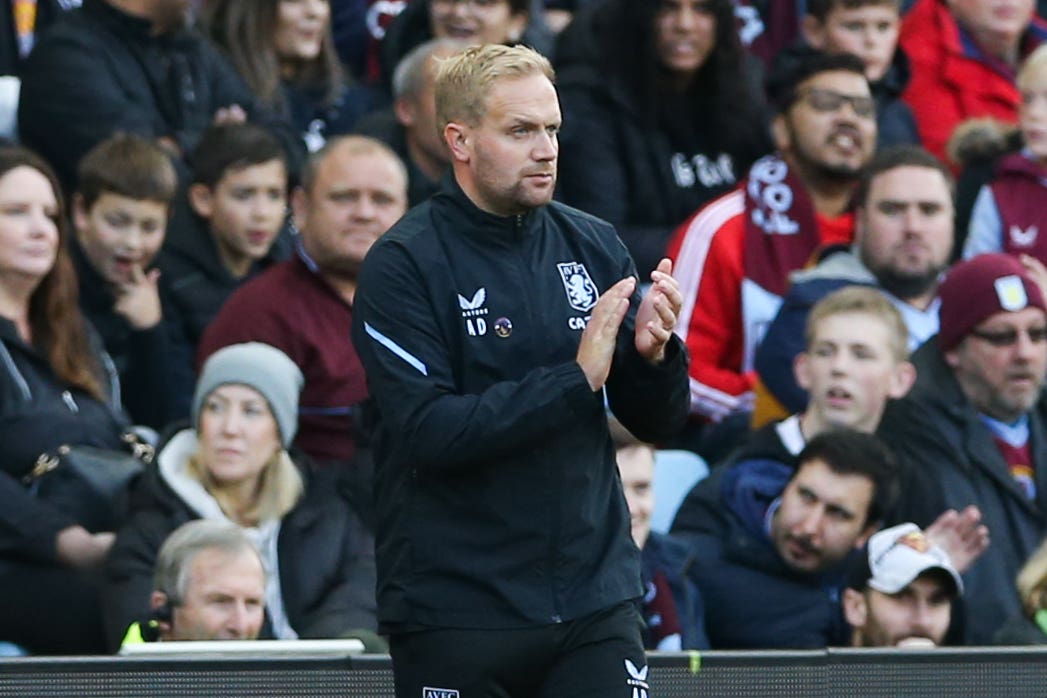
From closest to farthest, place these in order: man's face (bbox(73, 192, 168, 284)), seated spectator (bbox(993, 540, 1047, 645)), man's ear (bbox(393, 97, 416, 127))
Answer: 1. seated spectator (bbox(993, 540, 1047, 645))
2. man's face (bbox(73, 192, 168, 284))
3. man's ear (bbox(393, 97, 416, 127))

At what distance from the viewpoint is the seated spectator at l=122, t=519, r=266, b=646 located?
218 inches

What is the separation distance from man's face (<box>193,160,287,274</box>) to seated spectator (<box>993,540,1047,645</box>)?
2.83 meters

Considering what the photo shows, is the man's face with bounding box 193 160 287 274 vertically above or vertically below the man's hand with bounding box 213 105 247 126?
below

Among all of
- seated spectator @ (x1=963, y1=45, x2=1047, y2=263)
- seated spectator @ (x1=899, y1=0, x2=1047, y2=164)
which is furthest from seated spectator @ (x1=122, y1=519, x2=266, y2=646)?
seated spectator @ (x1=899, y1=0, x2=1047, y2=164)

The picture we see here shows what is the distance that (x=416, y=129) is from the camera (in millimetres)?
7918

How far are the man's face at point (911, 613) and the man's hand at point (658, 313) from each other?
239 centimetres

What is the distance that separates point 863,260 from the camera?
7.54 meters


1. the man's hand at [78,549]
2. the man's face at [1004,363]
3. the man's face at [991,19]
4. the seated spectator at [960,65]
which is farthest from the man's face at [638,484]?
the man's face at [991,19]

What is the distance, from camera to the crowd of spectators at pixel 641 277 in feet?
19.9

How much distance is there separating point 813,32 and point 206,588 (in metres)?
4.75

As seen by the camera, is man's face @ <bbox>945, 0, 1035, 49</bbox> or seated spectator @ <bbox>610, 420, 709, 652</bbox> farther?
man's face @ <bbox>945, 0, 1035, 49</bbox>

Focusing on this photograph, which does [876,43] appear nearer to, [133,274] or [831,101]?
[831,101]

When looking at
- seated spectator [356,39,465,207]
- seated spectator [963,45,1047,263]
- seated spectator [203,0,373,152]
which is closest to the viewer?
seated spectator [356,39,465,207]

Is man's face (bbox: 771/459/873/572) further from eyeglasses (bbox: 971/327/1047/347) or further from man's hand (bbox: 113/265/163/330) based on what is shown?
man's hand (bbox: 113/265/163/330)
